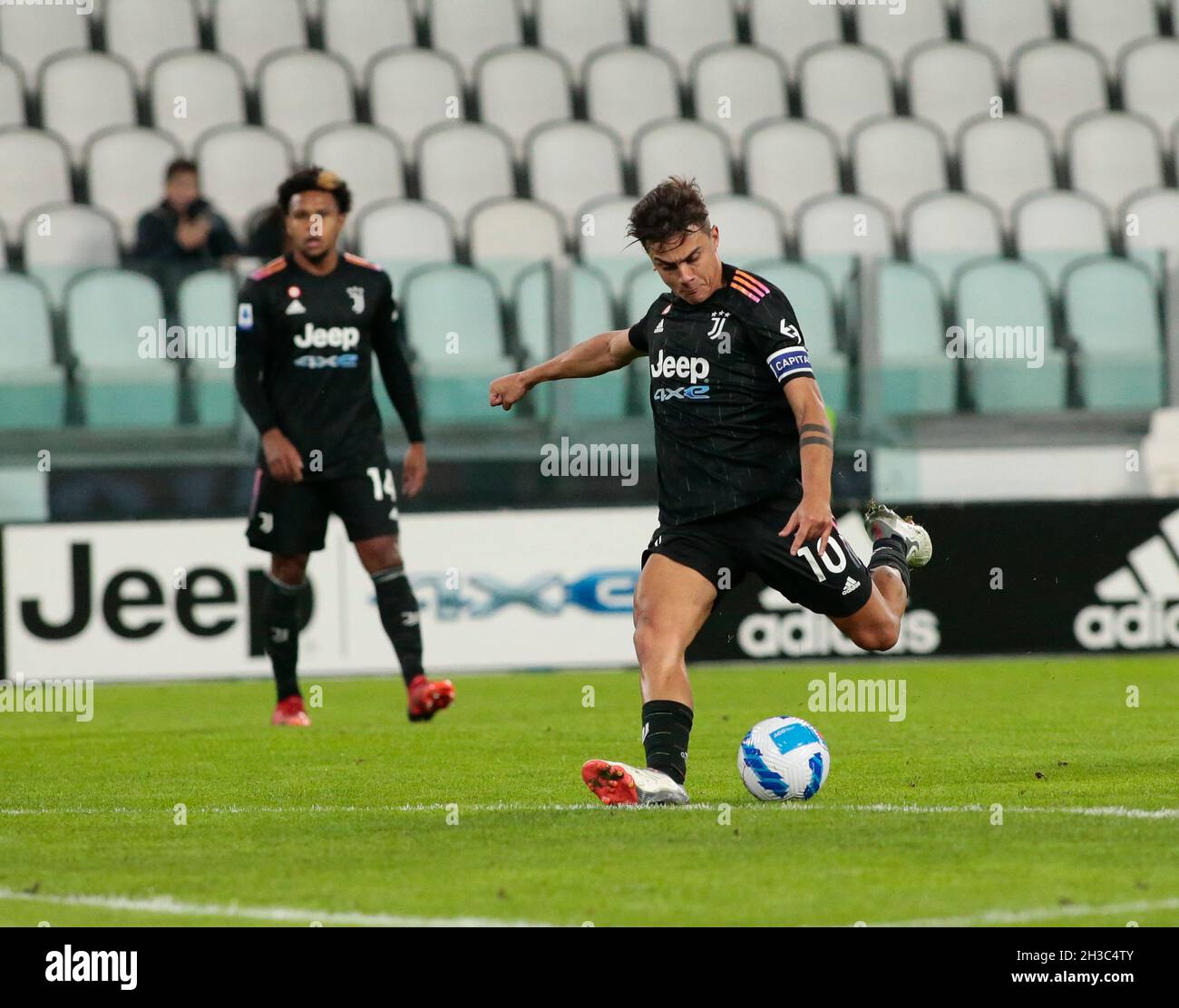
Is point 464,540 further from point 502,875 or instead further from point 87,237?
point 502,875

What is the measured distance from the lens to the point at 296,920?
15.4 feet

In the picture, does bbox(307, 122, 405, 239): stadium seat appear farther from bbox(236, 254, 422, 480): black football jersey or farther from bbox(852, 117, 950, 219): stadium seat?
bbox(236, 254, 422, 480): black football jersey

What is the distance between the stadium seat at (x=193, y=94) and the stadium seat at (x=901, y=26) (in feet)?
17.6

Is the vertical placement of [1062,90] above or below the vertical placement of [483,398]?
above

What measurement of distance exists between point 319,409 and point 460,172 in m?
6.71

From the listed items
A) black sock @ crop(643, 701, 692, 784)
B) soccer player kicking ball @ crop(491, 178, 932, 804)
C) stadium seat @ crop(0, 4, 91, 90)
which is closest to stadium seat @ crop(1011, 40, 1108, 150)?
stadium seat @ crop(0, 4, 91, 90)

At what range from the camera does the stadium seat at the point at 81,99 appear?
1631 centimetres

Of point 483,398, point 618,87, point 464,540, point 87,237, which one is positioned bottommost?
point 464,540

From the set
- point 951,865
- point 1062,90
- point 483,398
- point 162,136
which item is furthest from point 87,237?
Result: point 951,865

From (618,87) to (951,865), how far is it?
12.6m

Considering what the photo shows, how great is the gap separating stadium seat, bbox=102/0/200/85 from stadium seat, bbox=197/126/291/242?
54.7 inches

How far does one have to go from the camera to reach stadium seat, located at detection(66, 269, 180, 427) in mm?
12977

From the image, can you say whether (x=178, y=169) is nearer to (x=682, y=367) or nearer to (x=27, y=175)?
(x=27, y=175)

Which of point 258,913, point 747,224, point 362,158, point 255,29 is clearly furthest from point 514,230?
point 258,913
